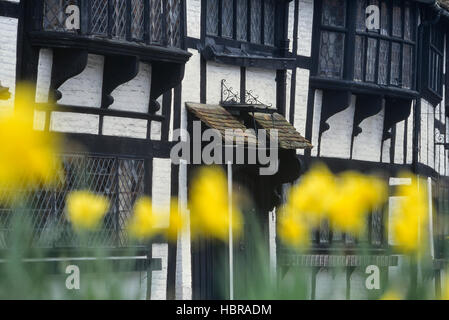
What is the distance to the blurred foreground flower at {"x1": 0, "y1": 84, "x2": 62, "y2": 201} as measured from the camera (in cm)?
1497

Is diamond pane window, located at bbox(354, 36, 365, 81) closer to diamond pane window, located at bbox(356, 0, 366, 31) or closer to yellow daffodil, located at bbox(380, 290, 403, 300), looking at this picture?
diamond pane window, located at bbox(356, 0, 366, 31)

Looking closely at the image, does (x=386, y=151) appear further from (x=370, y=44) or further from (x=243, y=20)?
(x=243, y=20)

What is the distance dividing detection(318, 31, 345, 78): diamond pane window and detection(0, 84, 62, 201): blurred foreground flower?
20.6 ft

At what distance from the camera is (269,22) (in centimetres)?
1945

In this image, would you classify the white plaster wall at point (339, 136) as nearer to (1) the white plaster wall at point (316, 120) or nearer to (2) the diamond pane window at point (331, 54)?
(1) the white plaster wall at point (316, 120)

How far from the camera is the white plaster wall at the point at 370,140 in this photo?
21375 mm

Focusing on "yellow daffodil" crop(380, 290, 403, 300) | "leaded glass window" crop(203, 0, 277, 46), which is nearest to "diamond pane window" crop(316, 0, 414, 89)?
"leaded glass window" crop(203, 0, 277, 46)

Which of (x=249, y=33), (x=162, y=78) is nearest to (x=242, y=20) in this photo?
(x=249, y=33)

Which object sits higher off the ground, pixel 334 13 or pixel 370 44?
pixel 334 13

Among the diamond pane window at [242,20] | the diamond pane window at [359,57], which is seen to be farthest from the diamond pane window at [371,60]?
the diamond pane window at [242,20]

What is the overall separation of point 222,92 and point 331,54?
116 inches

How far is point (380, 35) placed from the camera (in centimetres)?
2122

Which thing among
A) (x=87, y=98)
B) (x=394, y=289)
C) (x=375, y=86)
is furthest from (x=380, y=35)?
(x=394, y=289)

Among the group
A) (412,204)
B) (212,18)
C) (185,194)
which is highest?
(212,18)
